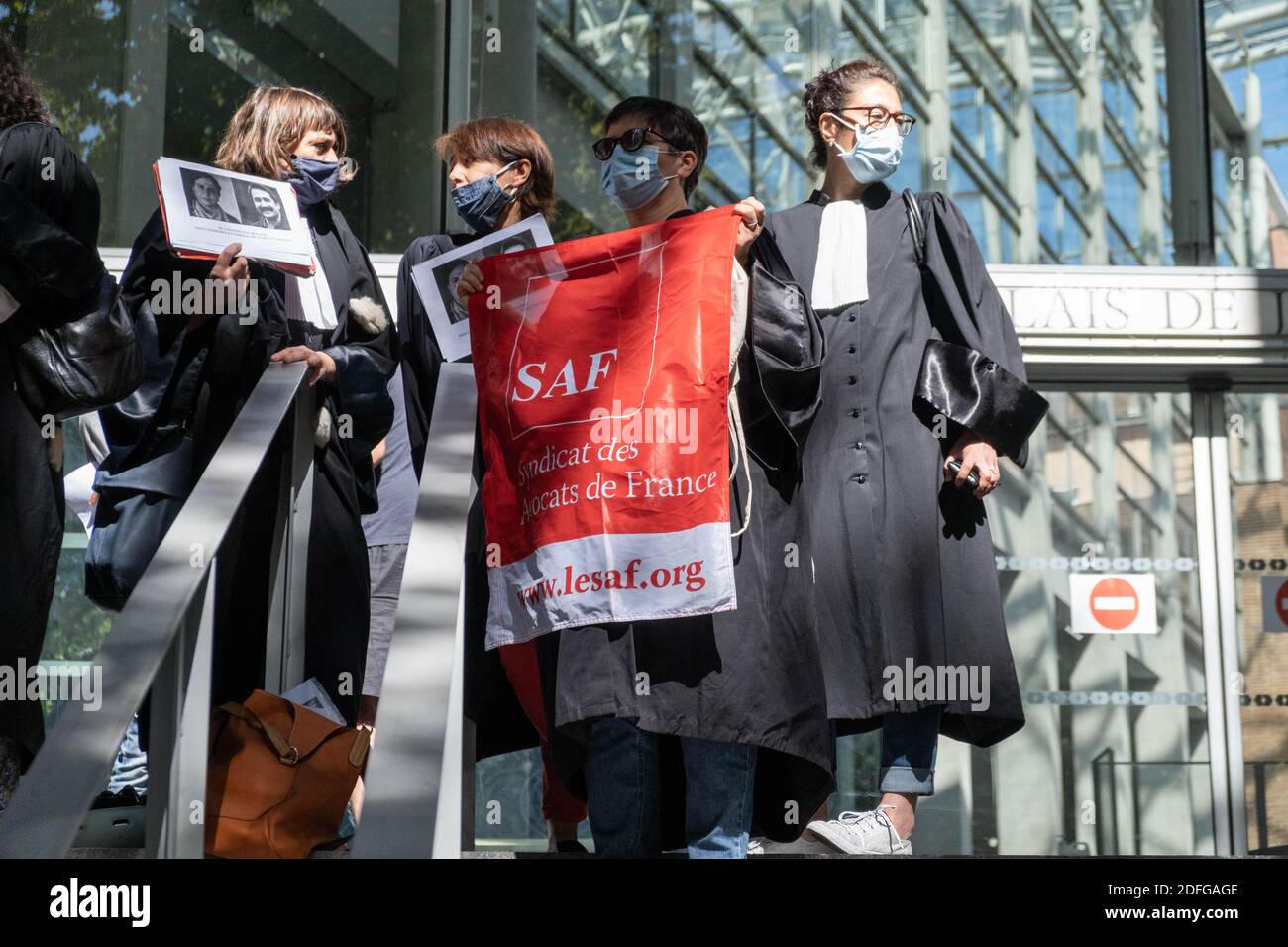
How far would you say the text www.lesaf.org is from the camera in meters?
3.78

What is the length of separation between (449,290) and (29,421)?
1.07m

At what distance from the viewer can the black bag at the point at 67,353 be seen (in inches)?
158

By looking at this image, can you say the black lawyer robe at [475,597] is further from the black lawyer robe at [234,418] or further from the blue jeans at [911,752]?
the blue jeans at [911,752]

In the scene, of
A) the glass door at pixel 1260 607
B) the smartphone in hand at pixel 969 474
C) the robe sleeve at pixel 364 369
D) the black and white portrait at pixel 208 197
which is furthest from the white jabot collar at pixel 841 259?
the glass door at pixel 1260 607

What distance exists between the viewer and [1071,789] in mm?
6641

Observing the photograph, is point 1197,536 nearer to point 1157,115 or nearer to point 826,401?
point 1157,115

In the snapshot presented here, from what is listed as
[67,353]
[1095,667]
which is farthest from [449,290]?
[1095,667]

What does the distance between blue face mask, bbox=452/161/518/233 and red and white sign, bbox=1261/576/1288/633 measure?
335 centimetres

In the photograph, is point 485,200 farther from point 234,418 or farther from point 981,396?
point 981,396

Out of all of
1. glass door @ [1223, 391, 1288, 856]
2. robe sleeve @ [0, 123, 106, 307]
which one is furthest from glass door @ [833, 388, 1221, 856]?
robe sleeve @ [0, 123, 106, 307]

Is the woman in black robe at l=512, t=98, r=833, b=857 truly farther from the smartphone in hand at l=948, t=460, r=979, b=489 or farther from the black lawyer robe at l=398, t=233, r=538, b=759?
the smartphone in hand at l=948, t=460, r=979, b=489

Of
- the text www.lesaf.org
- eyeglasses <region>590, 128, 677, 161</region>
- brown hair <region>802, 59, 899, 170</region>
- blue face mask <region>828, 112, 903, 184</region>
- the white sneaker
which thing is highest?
brown hair <region>802, 59, 899, 170</region>

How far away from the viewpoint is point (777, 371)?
4070mm

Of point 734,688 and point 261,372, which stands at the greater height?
point 261,372
